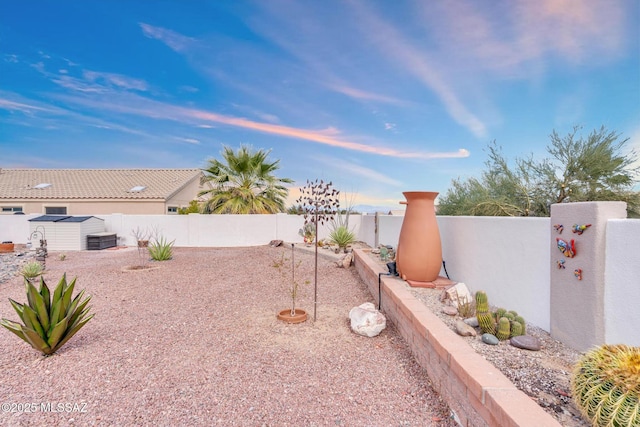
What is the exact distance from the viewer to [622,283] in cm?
215

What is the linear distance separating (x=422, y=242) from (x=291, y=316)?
6.98 ft

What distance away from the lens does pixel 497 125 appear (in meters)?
7.39

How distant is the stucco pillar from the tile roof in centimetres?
1727

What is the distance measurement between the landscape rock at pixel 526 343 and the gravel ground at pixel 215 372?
0.82 metres

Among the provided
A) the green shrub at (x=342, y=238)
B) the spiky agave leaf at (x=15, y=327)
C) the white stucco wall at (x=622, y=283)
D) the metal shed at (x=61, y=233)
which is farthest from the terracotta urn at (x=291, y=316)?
the metal shed at (x=61, y=233)

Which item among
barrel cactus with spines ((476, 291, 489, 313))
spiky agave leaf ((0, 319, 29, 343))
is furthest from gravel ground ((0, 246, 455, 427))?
barrel cactus with spines ((476, 291, 489, 313))

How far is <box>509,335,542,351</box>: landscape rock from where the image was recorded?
248cm

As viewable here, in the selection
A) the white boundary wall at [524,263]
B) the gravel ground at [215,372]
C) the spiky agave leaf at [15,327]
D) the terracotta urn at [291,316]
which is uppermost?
the white boundary wall at [524,263]

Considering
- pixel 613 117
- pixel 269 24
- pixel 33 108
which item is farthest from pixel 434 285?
pixel 33 108

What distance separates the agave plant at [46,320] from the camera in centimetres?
288

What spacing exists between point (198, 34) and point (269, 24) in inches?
83.5

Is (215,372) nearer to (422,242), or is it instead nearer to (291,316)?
(291,316)

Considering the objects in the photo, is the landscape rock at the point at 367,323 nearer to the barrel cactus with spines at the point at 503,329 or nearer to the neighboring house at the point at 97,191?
the barrel cactus with spines at the point at 503,329

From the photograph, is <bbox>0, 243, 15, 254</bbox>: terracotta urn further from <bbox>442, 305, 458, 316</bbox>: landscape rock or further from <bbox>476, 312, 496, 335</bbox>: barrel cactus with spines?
<bbox>476, 312, 496, 335</bbox>: barrel cactus with spines
